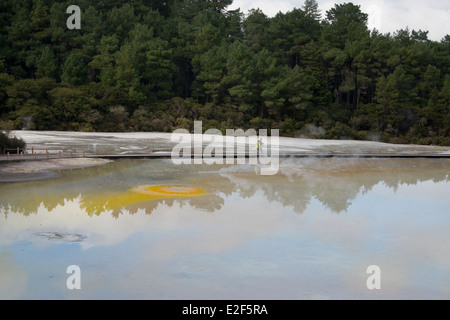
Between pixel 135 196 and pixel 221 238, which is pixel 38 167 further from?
pixel 221 238

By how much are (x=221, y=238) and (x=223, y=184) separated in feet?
19.9

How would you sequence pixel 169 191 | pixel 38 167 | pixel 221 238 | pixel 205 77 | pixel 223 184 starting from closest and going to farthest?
pixel 221 238 < pixel 169 191 < pixel 223 184 < pixel 38 167 < pixel 205 77

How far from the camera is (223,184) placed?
577 inches

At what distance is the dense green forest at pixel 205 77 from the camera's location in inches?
1506

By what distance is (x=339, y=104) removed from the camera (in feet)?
166

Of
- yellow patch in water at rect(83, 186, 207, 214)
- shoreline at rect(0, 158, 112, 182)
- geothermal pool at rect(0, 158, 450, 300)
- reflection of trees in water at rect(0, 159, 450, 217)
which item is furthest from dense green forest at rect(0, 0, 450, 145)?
geothermal pool at rect(0, 158, 450, 300)

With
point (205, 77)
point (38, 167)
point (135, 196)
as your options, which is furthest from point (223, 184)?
point (205, 77)

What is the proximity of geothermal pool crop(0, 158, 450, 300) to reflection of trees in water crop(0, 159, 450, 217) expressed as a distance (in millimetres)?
58

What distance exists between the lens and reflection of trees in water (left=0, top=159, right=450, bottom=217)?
1148 cm

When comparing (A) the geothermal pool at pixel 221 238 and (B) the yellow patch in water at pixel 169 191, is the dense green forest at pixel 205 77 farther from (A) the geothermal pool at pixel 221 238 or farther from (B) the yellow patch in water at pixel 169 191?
(A) the geothermal pool at pixel 221 238

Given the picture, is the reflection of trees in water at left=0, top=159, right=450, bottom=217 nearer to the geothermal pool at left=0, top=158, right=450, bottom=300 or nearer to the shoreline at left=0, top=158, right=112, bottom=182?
the geothermal pool at left=0, top=158, right=450, bottom=300

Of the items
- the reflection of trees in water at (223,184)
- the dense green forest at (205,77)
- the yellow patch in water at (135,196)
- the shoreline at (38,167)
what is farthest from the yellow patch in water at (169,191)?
the dense green forest at (205,77)

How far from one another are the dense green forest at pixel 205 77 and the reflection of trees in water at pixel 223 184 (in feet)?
68.2

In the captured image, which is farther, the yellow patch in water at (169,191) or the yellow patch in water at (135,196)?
the yellow patch in water at (169,191)
